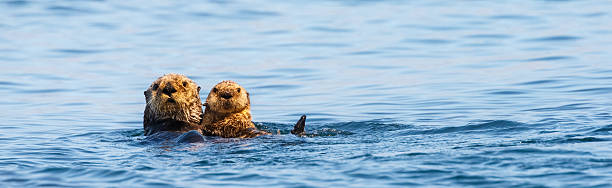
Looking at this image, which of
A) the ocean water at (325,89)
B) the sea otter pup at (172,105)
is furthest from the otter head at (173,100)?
the ocean water at (325,89)

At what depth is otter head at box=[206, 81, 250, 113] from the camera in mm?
7344

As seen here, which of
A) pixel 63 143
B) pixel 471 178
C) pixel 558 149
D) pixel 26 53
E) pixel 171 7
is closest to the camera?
pixel 471 178

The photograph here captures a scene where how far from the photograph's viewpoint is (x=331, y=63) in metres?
14.1

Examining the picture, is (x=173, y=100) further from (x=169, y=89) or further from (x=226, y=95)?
(x=226, y=95)

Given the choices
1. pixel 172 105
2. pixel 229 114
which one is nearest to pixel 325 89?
pixel 172 105

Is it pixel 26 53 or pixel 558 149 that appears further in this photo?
pixel 26 53

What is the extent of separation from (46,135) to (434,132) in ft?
12.7

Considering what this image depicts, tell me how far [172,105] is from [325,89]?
14.1ft

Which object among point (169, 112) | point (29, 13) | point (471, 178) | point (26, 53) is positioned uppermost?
point (29, 13)

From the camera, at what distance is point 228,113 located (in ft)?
24.4

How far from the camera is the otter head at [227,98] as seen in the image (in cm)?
734

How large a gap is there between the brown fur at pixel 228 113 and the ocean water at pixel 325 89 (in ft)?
1.04

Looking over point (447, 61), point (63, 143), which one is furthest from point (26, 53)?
point (63, 143)

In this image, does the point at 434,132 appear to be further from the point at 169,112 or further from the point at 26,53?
the point at 26,53
